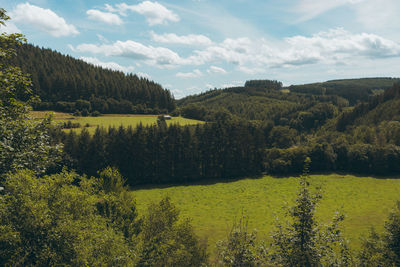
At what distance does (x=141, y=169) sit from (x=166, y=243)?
67.1 m

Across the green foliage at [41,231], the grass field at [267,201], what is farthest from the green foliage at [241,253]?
the grass field at [267,201]

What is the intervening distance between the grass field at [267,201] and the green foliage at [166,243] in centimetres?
1823

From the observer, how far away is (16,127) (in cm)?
1149

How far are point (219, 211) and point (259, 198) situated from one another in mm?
14527

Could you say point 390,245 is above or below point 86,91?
below

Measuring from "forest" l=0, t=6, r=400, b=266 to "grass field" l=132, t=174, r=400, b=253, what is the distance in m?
9.12

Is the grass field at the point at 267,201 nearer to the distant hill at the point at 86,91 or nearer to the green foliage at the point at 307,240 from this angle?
the green foliage at the point at 307,240

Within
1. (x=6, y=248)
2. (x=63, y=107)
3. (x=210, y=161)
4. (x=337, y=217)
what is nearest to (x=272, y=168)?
(x=210, y=161)

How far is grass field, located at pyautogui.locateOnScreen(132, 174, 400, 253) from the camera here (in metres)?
47.2

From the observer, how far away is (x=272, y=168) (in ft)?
296

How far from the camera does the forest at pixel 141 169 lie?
12.4 m

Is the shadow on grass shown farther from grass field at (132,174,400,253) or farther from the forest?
grass field at (132,174,400,253)

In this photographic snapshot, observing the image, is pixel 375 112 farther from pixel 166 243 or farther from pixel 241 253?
pixel 241 253

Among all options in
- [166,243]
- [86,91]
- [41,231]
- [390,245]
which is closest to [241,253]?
[166,243]
